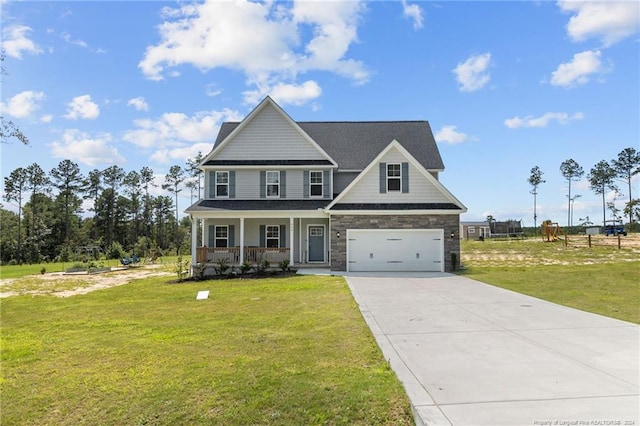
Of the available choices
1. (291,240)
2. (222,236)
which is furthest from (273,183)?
(222,236)

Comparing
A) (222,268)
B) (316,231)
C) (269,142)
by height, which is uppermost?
(269,142)

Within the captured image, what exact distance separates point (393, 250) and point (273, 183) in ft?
25.0

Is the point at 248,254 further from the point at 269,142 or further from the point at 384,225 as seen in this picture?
the point at 384,225

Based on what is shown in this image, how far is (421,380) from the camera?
17.3ft

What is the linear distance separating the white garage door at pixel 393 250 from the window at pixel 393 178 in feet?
7.25

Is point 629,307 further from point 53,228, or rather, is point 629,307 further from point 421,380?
point 53,228

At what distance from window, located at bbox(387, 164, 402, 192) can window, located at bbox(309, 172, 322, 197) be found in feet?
13.6

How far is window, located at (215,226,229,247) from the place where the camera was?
875 inches

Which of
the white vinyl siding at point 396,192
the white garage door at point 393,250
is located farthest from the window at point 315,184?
the white garage door at point 393,250

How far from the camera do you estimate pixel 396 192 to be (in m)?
20.4

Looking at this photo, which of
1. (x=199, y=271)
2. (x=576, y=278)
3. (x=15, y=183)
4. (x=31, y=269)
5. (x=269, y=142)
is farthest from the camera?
(x=15, y=183)

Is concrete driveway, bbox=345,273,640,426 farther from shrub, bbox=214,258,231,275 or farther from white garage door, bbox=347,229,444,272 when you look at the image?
shrub, bbox=214,258,231,275

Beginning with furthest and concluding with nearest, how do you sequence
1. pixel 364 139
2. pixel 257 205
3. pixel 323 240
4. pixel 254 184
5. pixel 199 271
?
pixel 364 139, pixel 254 184, pixel 323 240, pixel 257 205, pixel 199 271

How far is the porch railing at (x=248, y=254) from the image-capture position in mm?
21094
